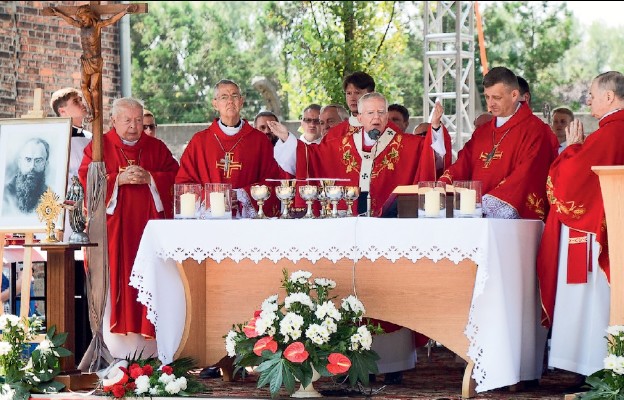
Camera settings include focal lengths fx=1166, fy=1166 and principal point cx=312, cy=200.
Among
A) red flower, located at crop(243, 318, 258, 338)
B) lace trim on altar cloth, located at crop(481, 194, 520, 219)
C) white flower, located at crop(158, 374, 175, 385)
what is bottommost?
white flower, located at crop(158, 374, 175, 385)

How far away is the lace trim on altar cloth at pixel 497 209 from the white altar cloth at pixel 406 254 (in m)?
0.18

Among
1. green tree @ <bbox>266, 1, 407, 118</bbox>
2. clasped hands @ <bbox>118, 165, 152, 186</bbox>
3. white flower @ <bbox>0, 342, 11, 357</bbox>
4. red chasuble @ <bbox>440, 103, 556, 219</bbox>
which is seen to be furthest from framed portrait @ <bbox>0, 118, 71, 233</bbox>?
green tree @ <bbox>266, 1, 407, 118</bbox>

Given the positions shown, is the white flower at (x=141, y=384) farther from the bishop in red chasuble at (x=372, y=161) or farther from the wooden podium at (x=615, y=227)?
the wooden podium at (x=615, y=227)

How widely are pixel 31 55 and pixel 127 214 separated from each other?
4.01 m

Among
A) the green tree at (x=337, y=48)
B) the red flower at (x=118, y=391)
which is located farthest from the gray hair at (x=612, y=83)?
the green tree at (x=337, y=48)

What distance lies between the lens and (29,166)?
7.47 m

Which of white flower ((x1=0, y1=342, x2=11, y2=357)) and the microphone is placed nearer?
white flower ((x1=0, y1=342, x2=11, y2=357))

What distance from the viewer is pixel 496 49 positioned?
1258 inches

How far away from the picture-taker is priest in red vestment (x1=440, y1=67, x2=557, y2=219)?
6836 mm

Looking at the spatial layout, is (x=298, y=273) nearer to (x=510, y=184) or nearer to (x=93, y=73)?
(x=510, y=184)

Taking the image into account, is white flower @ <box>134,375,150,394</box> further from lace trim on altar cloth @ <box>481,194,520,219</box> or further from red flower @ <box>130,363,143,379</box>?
lace trim on altar cloth @ <box>481,194,520,219</box>

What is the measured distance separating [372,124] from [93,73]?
5.63ft

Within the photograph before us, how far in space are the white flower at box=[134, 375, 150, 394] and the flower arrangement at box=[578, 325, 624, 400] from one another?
225cm

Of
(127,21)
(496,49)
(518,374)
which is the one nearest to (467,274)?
(518,374)
